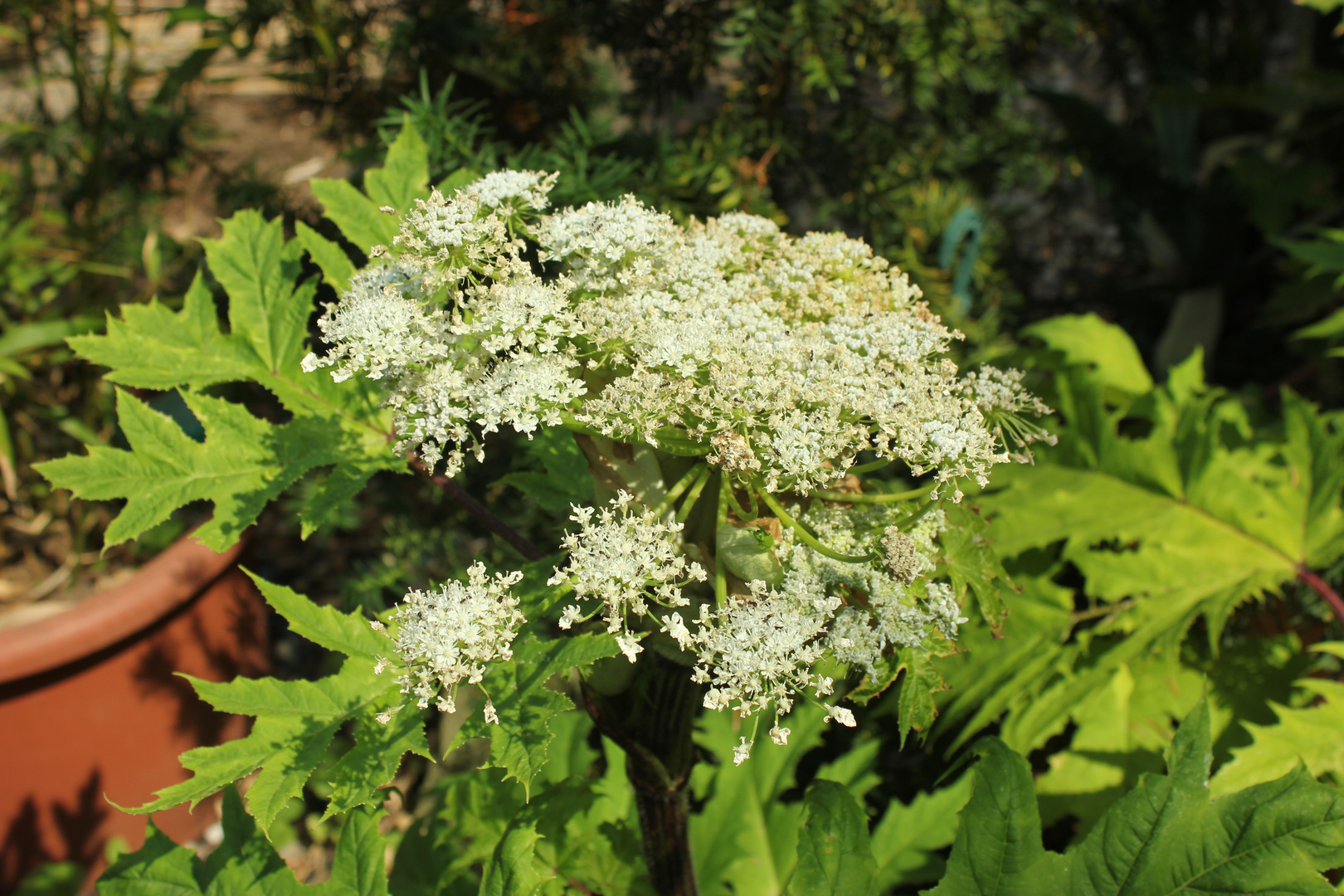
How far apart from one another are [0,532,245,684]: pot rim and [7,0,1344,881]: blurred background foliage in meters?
0.32

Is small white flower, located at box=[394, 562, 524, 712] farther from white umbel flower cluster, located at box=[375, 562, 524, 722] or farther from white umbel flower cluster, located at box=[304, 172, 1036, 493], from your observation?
white umbel flower cluster, located at box=[304, 172, 1036, 493]

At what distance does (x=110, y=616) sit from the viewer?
2.08m

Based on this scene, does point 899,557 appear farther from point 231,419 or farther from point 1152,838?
point 231,419

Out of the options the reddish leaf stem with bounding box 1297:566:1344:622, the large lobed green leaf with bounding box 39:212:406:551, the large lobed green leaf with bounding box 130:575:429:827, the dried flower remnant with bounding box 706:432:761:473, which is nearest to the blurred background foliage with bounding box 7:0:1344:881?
the reddish leaf stem with bounding box 1297:566:1344:622

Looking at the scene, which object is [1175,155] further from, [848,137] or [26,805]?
[26,805]

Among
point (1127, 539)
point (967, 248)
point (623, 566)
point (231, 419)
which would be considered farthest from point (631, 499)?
point (967, 248)

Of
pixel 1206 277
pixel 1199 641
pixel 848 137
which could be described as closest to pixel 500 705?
pixel 1199 641

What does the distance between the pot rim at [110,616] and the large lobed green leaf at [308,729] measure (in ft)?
3.50

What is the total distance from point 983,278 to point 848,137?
2.46 ft

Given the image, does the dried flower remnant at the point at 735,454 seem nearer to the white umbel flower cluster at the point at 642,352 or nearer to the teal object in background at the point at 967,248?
the white umbel flower cluster at the point at 642,352

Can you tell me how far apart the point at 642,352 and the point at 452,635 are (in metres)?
0.32

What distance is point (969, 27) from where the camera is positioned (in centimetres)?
219

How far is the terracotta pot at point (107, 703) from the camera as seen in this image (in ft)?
6.81

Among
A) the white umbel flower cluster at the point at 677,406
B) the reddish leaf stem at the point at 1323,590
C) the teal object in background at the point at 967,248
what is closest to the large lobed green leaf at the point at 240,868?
the white umbel flower cluster at the point at 677,406
